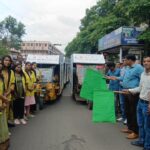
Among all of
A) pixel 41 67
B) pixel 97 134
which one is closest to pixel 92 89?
pixel 97 134

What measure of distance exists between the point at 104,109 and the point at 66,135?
1.20 m

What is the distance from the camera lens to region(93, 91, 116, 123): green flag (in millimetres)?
8859

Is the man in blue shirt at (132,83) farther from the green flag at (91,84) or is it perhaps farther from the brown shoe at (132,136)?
the green flag at (91,84)

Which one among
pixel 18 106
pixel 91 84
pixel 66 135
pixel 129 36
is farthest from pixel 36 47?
pixel 66 135

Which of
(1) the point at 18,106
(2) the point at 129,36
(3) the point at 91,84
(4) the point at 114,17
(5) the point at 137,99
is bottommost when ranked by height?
(1) the point at 18,106

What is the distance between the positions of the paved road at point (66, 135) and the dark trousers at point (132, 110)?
1.11ft

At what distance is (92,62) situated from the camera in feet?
57.4

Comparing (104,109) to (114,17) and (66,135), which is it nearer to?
(66,135)

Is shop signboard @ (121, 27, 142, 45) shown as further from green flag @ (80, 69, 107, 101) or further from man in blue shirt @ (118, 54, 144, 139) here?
man in blue shirt @ (118, 54, 144, 139)

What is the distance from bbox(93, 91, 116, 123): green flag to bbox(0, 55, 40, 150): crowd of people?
2160 millimetres

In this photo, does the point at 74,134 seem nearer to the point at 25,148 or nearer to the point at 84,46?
the point at 25,148

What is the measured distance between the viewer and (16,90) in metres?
10.6

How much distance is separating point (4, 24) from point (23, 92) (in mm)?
98919

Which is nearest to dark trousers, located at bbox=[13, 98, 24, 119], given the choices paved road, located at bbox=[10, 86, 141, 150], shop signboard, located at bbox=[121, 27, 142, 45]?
paved road, located at bbox=[10, 86, 141, 150]
